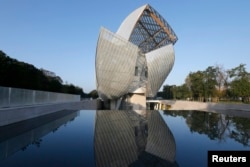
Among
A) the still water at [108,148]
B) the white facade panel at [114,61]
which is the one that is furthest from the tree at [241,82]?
the still water at [108,148]

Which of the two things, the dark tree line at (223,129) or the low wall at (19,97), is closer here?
the dark tree line at (223,129)

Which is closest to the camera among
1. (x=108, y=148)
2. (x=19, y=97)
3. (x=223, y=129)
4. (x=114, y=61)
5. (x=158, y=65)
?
(x=108, y=148)

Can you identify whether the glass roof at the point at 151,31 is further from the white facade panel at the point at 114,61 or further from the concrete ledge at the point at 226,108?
the concrete ledge at the point at 226,108

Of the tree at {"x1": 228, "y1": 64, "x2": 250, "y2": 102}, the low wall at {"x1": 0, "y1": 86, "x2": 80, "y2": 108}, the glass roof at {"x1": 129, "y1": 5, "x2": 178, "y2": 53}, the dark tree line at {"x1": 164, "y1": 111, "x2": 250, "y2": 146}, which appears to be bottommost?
the dark tree line at {"x1": 164, "y1": 111, "x2": 250, "y2": 146}

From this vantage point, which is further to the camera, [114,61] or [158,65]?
[158,65]

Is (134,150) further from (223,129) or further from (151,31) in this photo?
(151,31)

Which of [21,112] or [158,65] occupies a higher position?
[158,65]

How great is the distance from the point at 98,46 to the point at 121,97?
1125cm

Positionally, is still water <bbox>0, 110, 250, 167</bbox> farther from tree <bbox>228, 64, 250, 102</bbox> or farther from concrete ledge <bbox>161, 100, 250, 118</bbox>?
tree <bbox>228, 64, 250, 102</bbox>

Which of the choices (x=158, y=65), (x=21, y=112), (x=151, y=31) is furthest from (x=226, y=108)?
(x=21, y=112)

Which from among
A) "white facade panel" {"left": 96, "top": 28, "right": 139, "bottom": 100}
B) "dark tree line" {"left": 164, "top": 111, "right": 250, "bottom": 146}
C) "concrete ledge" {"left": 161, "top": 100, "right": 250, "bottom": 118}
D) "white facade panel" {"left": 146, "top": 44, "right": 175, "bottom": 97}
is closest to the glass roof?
"white facade panel" {"left": 146, "top": 44, "right": 175, "bottom": 97}

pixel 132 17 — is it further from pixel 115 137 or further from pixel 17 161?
pixel 17 161

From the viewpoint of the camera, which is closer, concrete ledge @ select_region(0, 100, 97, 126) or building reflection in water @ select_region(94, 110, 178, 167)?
building reflection in water @ select_region(94, 110, 178, 167)

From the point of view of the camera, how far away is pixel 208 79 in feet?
163
